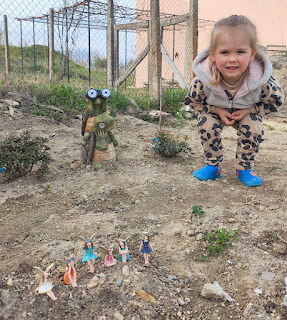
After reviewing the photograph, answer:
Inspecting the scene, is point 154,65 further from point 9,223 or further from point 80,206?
point 9,223

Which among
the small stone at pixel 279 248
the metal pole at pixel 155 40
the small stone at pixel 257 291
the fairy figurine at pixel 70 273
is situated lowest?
the small stone at pixel 257 291

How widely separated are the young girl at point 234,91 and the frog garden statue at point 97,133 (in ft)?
2.69

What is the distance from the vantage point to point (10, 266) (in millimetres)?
1724

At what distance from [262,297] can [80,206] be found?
57.5 inches

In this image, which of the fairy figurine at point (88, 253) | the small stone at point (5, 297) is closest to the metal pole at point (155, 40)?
the fairy figurine at point (88, 253)

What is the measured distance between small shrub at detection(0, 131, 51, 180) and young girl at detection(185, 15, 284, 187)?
142 centimetres

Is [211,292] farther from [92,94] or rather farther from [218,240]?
[92,94]

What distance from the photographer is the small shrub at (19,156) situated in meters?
2.80

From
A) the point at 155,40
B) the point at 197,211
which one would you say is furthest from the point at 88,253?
the point at 155,40

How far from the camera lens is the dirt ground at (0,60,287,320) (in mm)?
1472

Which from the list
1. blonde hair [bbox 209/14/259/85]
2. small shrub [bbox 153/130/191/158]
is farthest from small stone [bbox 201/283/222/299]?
small shrub [bbox 153/130/191/158]

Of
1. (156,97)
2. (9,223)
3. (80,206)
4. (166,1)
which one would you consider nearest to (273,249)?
(80,206)

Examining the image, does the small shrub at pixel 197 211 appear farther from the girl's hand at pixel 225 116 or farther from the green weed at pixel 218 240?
the girl's hand at pixel 225 116

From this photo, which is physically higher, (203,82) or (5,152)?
(203,82)
